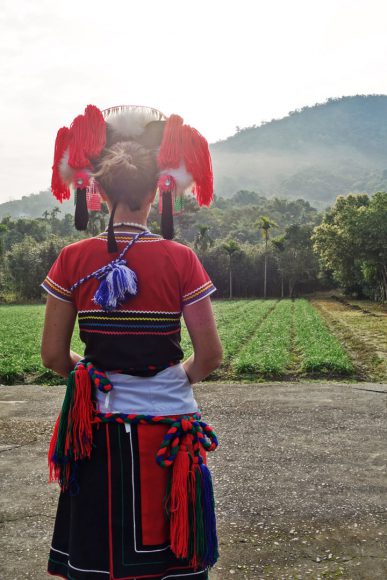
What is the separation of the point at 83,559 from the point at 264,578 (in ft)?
5.19

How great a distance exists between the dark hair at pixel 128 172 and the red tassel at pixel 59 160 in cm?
17

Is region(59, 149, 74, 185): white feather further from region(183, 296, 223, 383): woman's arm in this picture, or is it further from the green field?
the green field

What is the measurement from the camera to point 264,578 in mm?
2941

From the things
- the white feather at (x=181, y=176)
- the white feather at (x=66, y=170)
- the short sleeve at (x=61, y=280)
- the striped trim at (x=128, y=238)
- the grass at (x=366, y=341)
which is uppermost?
the white feather at (x=66, y=170)

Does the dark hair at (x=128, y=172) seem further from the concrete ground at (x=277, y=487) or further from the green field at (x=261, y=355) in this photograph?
the green field at (x=261, y=355)

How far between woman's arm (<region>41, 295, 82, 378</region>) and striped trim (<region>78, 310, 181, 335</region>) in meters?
0.12

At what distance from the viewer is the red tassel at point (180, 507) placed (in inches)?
67.6

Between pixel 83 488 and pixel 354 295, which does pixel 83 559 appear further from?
pixel 354 295

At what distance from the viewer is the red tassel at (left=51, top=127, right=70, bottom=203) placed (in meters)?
1.91

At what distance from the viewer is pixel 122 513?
1726 mm

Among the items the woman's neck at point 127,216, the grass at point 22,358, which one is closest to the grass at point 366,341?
the grass at point 22,358

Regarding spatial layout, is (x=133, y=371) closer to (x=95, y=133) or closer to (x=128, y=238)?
(x=128, y=238)

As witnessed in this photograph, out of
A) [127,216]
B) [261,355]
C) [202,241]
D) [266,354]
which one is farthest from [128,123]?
[202,241]

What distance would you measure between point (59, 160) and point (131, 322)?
2.17 ft
